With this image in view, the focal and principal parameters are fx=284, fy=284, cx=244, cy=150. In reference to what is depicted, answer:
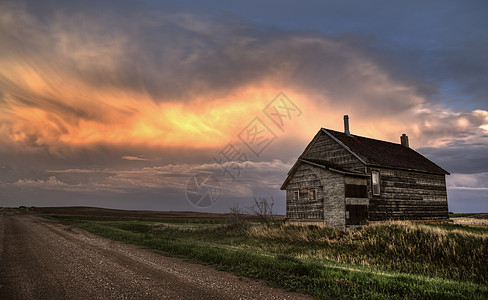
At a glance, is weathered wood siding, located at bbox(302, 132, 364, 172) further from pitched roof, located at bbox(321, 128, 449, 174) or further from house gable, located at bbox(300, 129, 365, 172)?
pitched roof, located at bbox(321, 128, 449, 174)

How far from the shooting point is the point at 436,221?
1104 inches

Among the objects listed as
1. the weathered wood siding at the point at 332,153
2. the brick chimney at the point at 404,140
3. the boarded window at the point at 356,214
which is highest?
the brick chimney at the point at 404,140

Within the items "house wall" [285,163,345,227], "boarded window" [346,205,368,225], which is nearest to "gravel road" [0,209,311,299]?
"house wall" [285,163,345,227]

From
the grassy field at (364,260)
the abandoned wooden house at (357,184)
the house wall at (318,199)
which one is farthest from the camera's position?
the abandoned wooden house at (357,184)

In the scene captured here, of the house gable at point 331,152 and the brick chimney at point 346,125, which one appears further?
the brick chimney at point 346,125

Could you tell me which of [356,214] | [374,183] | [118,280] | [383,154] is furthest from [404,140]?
[118,280]

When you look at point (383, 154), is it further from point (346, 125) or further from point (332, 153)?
point (332, 153)

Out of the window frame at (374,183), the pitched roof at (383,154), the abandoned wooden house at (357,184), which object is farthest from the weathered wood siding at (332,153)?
the window frame at (374,183)

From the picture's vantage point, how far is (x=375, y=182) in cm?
2355

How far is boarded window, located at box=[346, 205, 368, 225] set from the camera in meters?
20.9

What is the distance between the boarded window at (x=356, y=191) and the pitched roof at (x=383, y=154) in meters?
2.10

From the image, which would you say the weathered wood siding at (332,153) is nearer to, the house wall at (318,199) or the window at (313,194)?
the house wall at (318,199)

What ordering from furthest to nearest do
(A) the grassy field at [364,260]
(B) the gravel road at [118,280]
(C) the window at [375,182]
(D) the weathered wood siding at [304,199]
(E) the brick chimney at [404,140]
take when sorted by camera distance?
(E) the brick chimney at [404,140], (C) the window at [375,182], (D) the weathered wood siding at [304,199], (A) the grassy field at [364,260], (B) the gravel road at [118,280]

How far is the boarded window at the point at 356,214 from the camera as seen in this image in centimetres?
2091
